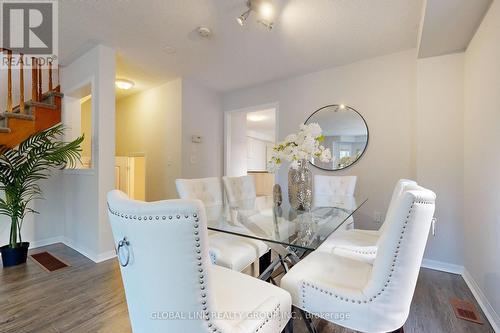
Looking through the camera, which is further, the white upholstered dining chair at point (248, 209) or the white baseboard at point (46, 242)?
the white baseboard at point (46, 242)

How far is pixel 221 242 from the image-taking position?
1718 millimetres

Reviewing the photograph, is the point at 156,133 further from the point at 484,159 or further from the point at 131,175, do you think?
the point at 484,159

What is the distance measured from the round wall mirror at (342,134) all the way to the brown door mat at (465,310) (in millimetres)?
1650

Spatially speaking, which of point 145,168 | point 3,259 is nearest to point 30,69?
point 145,168

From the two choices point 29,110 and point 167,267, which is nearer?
point 167,267

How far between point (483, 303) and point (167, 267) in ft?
7.69

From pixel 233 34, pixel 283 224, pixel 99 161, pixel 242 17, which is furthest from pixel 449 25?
pixel 99 161

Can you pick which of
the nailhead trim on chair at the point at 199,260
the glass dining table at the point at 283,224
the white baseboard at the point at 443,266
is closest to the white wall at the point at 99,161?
the glass dining table at the point at 283,224

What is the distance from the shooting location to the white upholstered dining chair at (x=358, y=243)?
1477 millimetres

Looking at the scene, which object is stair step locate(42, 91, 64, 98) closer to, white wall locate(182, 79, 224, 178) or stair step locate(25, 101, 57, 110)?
stair step locate(25, 101, 57, 110)

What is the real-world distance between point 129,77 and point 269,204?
295 centimetres

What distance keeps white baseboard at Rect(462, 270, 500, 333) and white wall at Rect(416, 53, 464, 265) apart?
0.95 ft

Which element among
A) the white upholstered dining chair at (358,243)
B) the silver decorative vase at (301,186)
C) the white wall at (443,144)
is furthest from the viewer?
the white wall at (443,144)

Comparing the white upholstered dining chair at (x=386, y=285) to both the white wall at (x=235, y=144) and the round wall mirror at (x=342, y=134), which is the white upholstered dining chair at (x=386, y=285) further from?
the white wall at (x=235, y=144)
